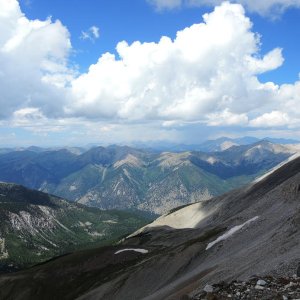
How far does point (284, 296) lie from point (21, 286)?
4925 inches

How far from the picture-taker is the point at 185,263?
307 feet

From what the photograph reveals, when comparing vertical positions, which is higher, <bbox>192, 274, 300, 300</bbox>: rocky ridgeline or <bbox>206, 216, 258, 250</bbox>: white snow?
<bbox>192, 274, 300, 300</bbox>: rocky ridgeline

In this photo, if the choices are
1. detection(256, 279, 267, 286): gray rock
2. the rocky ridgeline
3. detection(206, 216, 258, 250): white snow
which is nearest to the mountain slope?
detection(206, 216, 258, 250): white snow

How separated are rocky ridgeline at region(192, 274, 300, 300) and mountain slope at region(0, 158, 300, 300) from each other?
207 inches

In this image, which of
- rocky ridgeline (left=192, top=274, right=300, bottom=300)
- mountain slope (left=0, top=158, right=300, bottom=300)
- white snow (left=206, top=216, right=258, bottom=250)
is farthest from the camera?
white snow (left=206, top=216, right=258, bottom=250)

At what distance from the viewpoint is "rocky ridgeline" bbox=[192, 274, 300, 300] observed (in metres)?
34.8

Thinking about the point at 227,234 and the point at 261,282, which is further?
the point at 227,234

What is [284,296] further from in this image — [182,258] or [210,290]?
[182,258]

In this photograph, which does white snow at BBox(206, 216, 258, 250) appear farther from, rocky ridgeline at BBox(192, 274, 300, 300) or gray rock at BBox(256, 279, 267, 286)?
gray rock at BBox(256, 279, 267, 286)

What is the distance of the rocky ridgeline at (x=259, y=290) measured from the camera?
114 ft

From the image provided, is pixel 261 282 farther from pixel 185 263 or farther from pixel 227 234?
pixel 227 234

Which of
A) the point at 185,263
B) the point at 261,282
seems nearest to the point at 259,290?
the point at 261,282

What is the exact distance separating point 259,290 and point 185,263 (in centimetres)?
5828

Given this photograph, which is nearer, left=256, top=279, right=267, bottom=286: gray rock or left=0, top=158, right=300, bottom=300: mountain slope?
left=256, top=279, right=267, bottom=286: gray rock
